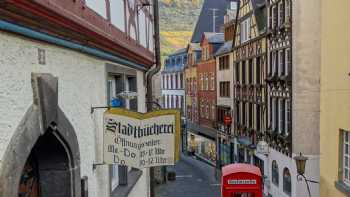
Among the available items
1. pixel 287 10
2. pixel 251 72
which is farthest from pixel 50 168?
pixel 251 72

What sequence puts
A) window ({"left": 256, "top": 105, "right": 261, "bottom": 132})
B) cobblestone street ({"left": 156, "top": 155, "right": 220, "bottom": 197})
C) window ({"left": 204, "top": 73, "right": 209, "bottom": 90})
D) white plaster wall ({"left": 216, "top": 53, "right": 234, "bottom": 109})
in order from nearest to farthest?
cobblestone street ({"left": 156, "top": 155, "right": 220, "bottom": 197}) < window ({"left": 256, "top": 105, "right": 261, "bottom": 132}) < white plaster wall ({"left": 216, "top": 53, "right": 234, "bottom": 109}) < window ({"left": 204, "top": 73, "right": 209, "bottom": 90})

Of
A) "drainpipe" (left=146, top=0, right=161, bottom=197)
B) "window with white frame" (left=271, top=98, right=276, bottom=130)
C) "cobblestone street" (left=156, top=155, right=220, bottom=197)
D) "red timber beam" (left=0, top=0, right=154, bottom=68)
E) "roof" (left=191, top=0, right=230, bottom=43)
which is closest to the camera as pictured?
"red timber beam" (left=0, top=0, right=154, bottom=68)

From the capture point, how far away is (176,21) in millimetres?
66188

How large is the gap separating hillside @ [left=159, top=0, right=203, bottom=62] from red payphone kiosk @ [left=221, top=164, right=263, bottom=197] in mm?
48721

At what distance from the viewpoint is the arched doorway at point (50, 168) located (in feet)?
12.4

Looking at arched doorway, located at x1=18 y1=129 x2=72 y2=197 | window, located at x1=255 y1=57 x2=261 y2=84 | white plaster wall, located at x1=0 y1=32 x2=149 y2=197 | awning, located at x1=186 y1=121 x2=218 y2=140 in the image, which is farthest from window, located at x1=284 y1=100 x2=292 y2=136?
arched doorway, located at x1=18 y1=129 x2=72 y2=197

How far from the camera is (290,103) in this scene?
18.3m

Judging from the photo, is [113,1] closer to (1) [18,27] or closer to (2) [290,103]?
(1) [18,27]

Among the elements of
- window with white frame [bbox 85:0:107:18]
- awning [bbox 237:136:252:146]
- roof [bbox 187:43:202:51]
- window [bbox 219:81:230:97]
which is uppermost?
roof [bbox 187:43:202:51]

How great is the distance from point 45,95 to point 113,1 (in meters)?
2.98

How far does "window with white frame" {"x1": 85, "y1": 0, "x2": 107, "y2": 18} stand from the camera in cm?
459

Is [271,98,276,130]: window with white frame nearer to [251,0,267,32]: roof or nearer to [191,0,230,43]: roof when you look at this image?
[251,0,267,32]: roof

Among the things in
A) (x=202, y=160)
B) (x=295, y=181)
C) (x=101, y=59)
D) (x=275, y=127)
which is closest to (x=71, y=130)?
(x=101, y=59)

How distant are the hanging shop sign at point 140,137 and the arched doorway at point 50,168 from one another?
2.81ft
